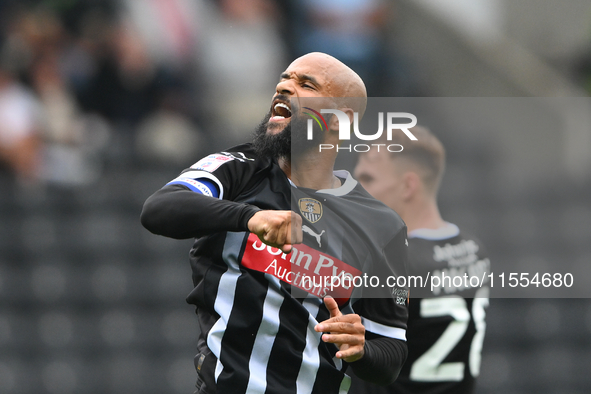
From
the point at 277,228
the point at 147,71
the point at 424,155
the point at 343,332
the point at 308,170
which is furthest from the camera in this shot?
the point at 147,71

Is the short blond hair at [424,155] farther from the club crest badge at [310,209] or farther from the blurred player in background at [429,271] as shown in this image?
the club crest badge at [310,209]

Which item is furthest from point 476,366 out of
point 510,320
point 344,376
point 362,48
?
point 362,48

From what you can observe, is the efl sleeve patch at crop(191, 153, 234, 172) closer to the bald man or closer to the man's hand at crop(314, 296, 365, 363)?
the bald man

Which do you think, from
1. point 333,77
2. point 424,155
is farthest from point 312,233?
point 424,155

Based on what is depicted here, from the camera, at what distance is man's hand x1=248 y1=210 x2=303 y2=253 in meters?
2.00

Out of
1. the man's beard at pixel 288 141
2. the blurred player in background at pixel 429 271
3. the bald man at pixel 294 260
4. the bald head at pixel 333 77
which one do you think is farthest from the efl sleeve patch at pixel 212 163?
the blurred player in background at pixel 429 271

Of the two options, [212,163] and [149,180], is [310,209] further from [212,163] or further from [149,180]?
[149,180]

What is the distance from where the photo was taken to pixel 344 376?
2562mm

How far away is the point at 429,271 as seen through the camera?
3.38 m

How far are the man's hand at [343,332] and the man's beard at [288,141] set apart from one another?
62cm

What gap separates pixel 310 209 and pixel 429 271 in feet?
3.51

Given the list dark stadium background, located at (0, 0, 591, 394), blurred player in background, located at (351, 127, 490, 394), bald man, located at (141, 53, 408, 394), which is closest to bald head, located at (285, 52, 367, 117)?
bald man, located at (141, 53, 408, 394)

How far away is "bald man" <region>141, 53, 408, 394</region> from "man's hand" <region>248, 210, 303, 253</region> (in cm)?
11

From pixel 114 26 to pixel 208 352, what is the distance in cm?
549
